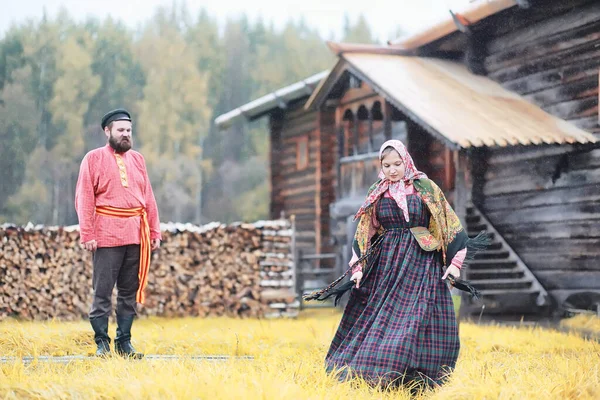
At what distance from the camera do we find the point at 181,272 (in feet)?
37.9

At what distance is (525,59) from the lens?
39.1 ft

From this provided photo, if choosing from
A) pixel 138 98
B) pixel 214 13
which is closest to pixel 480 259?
pixel 138 98

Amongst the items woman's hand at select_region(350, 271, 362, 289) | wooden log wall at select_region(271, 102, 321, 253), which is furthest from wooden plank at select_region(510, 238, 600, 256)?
wooden log wall at select_region(271, 102, 321, 253)

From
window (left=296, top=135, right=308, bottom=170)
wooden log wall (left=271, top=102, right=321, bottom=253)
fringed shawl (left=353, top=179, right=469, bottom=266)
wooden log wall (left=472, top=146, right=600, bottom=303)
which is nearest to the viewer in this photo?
fringed shawl (left=353, top=179, right=469, bottom=266)

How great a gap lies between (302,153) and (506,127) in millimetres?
8001

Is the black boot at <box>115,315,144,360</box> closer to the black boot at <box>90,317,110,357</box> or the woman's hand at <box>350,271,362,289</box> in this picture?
the black boot at <box>90,317,110,357</box>

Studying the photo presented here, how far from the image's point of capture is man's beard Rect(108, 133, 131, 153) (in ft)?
21.0

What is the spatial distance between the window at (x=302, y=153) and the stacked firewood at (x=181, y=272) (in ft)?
19.3

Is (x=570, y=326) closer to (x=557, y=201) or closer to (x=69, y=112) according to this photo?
(x=557, y=201)

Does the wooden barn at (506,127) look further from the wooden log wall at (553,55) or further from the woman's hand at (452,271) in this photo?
the woman's hand at (452,271)

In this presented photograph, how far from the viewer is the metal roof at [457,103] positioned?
33.7ft

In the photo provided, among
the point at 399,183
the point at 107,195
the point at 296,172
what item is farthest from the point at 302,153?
the point at 399,183

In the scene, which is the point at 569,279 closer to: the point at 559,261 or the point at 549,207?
the point at 559,261

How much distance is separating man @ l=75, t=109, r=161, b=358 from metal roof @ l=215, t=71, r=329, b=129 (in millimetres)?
9921
